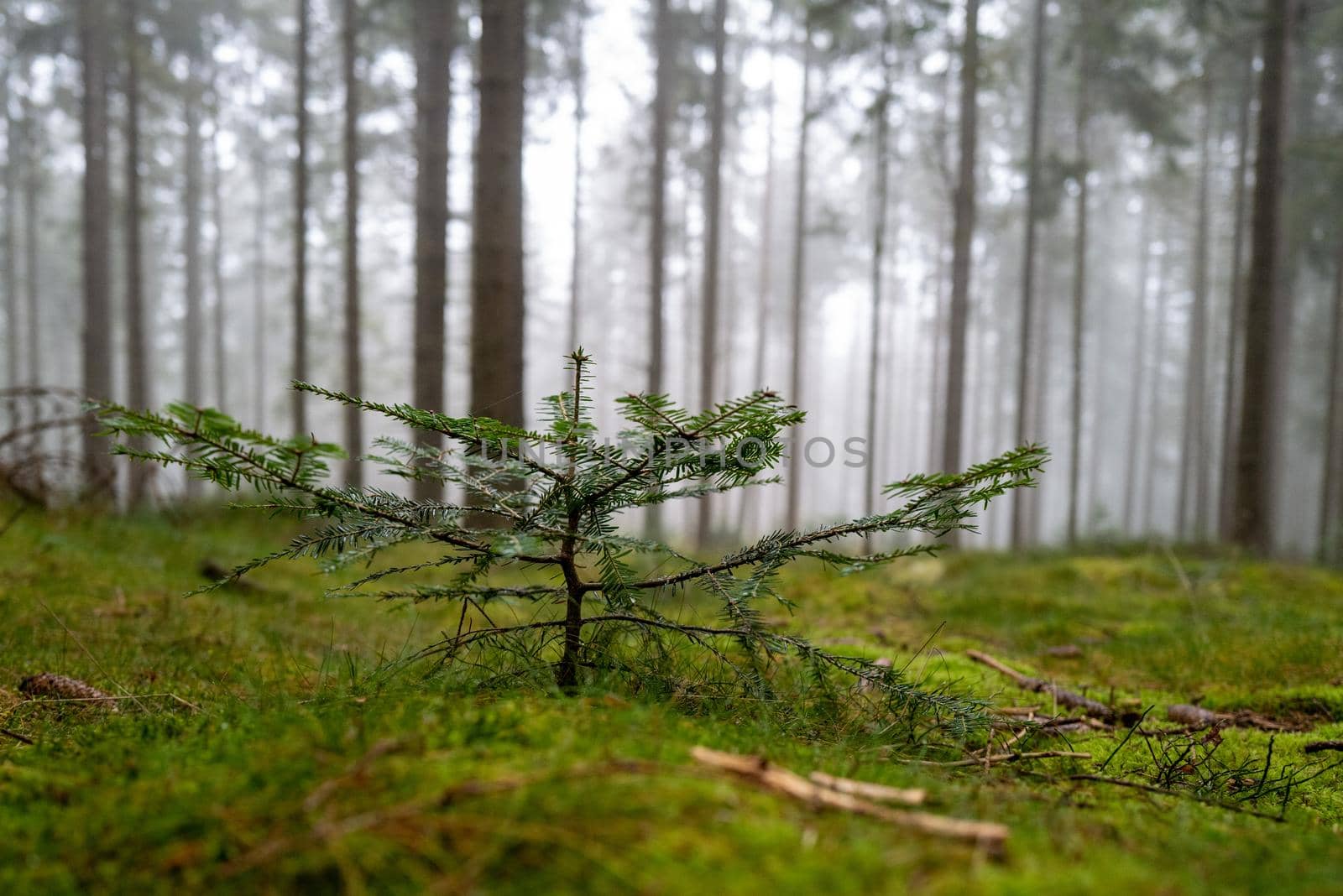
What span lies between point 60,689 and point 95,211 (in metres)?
17.7

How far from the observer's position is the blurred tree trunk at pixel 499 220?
7047 mm

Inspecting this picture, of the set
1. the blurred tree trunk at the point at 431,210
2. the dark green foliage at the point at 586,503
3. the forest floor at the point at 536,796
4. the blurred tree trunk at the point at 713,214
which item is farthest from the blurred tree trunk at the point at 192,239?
the dark green foliage at the point at 586,503

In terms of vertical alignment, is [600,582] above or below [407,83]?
below

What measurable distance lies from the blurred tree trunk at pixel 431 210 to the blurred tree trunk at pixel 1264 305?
11.9 m

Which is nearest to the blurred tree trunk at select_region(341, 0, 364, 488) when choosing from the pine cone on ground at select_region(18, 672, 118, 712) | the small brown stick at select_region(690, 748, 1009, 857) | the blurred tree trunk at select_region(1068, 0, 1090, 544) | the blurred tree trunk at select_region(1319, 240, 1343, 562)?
the pine cone on ground at select_region(18, 672, 118, 712)

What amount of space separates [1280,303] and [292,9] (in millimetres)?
30477

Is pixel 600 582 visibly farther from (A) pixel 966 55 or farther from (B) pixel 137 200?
(B) pixel 137 200

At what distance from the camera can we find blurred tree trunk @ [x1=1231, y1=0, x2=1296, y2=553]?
9781 millimetres

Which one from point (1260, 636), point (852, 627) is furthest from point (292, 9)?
point (1260, 636)

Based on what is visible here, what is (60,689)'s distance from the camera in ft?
7.48

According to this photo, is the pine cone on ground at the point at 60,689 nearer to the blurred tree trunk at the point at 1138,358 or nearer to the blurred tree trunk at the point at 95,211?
the blurred tree trunk at the point at 95,211

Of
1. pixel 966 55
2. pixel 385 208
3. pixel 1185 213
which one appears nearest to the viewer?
pixel 966 55

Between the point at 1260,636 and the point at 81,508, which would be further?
the point at 81,508

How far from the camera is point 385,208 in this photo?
32438 mm
